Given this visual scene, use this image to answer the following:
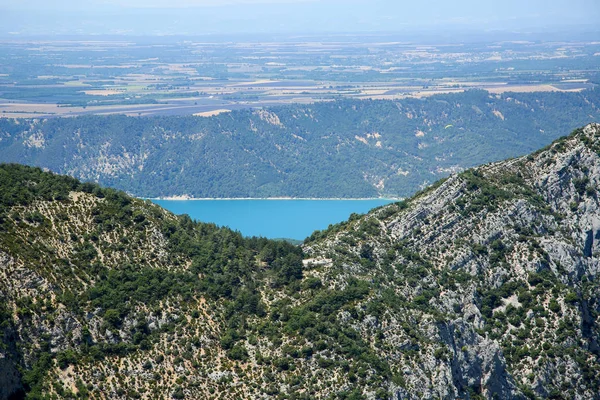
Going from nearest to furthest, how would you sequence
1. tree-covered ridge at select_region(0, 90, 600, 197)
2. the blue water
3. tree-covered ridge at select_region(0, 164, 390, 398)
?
1. tree-covered ridge at select_region(0, 164, 390, 398)
2. the blue water
3. tree-covered ridge at select_region(0, 90, 600, 197)

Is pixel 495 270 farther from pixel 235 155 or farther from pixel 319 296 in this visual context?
pixel 235 155

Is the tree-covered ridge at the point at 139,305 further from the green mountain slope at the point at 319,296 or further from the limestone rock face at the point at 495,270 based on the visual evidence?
the limestone rock face at the point at 495,270

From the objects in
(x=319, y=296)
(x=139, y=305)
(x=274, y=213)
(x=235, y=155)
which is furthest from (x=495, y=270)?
(x=235, y=155)

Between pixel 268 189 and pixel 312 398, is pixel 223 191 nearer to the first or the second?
pixel 268 189

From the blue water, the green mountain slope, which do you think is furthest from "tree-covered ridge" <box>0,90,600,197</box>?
the green mountain slope

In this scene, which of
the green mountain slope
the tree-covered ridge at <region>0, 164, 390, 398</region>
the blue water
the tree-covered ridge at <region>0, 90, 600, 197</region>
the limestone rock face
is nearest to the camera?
the tree-covered ridge at <region>0, 164, 390, 398</region>

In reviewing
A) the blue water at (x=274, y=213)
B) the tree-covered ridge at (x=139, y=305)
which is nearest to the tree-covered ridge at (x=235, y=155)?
the blue water at (x=274, y=213)

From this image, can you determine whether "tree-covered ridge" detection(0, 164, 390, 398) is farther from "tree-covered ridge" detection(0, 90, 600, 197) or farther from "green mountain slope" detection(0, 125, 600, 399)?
"tree-covered ridge" detection(0, 90, 600, 197)
